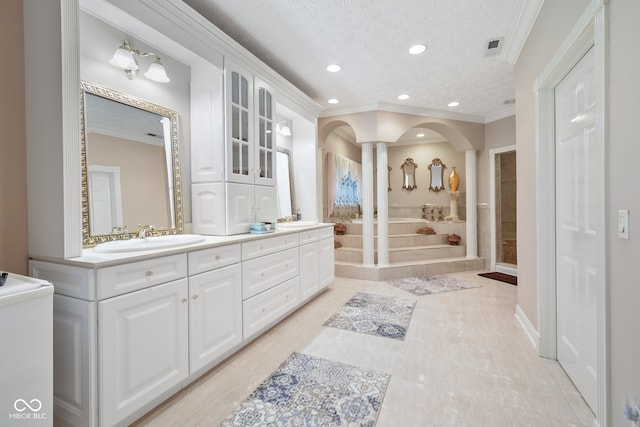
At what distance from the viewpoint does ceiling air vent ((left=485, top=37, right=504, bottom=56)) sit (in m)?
2.58

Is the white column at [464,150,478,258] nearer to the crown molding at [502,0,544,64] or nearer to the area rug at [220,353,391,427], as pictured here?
the crown molding at [502,0,544,64]

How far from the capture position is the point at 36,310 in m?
1.11

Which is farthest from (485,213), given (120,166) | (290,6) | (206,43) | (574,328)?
(120,166)

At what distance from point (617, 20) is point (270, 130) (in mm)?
2501

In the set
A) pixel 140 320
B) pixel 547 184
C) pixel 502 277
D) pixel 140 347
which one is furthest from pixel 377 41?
pixel 502 277

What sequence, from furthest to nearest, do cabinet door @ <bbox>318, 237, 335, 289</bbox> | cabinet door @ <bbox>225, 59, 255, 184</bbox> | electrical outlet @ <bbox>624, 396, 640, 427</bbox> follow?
cabinet door @ <bbox>318, 237, 335, 289</bbox>, cabinet door @ <bbox>225, 59, 255, 184</bbox>, electrical outlet @ <bbox>624, 396, 640, 427</bbox>

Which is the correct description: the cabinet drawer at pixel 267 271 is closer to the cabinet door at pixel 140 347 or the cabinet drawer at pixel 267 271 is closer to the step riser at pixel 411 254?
the cabinet door at pixel 140 347

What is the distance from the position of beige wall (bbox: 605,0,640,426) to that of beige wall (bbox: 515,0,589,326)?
0.80 meters

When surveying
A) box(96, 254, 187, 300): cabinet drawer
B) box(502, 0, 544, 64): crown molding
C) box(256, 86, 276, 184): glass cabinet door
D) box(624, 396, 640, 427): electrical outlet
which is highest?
box(502, 0, 544, 64): crown molding

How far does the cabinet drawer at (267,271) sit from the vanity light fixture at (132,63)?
4.86ft

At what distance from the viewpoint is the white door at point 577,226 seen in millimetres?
1573

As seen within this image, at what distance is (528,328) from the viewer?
96.5 inches

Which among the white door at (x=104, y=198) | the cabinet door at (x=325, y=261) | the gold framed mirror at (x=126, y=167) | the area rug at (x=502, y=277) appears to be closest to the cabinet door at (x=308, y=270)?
the cabinet door at (x=325, y=261)

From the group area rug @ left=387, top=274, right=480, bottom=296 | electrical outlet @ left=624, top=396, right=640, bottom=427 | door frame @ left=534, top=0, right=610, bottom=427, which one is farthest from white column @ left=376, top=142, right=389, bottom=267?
electrical outlet @ left=624, top=396, right=640, bottom=427
